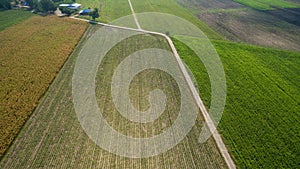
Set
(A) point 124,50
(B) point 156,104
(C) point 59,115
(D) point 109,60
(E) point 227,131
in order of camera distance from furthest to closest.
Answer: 1. (A) point 124,50
2. (D) point 109,60
3. (B) point 156,104
4. (C) point 59,115
5. (E) point 227,131

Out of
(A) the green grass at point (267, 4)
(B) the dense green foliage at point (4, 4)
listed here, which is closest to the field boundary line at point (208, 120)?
(A) the green grass at point (267, 4)

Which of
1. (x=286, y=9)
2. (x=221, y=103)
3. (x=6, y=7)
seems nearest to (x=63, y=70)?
(x=221, y=103)

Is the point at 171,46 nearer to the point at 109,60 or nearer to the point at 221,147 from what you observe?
the point at 109,60

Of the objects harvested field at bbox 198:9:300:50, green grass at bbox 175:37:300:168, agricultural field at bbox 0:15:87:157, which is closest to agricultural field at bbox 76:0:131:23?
agricultural field at bbox 0:15:87:157

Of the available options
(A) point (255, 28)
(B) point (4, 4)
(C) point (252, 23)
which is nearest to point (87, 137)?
(A) point (255, 28)

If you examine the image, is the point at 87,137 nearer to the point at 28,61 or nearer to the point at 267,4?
the point at 28,61

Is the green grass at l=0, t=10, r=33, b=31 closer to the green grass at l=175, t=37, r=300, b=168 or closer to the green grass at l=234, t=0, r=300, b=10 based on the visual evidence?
the green grass at l=175, t=37, r=300, b=168

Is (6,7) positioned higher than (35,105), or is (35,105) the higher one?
(6,7)
